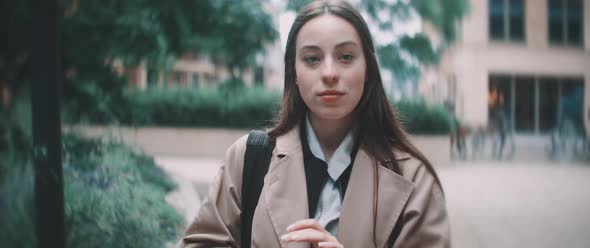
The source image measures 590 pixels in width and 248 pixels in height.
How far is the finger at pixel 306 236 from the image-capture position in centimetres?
112

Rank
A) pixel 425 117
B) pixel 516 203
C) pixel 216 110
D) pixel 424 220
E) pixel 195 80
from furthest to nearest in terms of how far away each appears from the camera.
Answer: pixel 216 110 → pixel 195 80 → pixel 425 117 → pixel 516 203 → pixel 424 220

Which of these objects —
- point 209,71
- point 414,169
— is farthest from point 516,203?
point 414,169

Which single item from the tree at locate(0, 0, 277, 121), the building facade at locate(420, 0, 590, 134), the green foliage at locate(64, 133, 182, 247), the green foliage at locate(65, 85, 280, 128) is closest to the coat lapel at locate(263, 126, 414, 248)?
the green foliage at locate(64, 133, 182, 247)

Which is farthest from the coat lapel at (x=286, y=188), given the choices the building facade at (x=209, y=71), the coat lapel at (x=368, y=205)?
the building facade at (x=209, y=71)

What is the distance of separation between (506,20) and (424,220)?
383cm

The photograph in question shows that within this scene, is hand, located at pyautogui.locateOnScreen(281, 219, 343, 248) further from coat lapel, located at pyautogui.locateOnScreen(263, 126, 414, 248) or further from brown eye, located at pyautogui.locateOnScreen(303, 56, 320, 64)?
brown eye, located at pyautogui.locateOnScreen(303, 56, 320, 64)

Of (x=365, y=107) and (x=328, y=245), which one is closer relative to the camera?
(x=328, y=245)

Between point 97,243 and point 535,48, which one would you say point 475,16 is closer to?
point 535,48

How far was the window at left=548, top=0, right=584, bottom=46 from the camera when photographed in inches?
161

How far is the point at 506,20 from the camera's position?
4.48 meters

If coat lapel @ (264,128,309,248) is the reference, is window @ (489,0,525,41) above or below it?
above

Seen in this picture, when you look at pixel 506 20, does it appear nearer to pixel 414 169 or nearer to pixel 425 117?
pixel 425 117

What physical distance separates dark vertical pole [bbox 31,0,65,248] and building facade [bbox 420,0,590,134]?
3.46 meters

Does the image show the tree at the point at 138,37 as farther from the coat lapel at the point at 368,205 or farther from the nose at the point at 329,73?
the coat lapel at the point at 368,205
